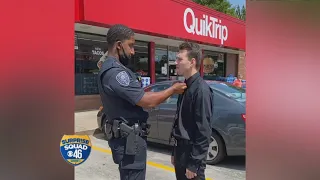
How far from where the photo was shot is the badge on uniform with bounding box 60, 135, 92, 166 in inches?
87.0

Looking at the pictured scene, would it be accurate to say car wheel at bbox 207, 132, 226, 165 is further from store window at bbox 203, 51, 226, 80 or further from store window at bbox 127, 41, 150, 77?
store window at bbox 203, 51, 226, 80

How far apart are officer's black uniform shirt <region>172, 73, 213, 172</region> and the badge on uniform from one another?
29.0 inches

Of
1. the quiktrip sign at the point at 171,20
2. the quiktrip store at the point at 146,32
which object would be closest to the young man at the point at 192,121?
the quiktrip store at the point at 146,32

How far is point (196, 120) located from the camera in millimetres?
2398

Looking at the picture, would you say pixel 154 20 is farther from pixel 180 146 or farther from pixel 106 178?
pixel 180 146

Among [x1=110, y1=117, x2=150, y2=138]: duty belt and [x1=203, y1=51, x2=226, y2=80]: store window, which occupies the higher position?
[x1=203, y1=51, x2=226, y2=80]: store window

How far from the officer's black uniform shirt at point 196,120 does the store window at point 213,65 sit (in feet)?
51.8

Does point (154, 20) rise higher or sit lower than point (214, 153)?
higher

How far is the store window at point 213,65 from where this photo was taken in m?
18.4

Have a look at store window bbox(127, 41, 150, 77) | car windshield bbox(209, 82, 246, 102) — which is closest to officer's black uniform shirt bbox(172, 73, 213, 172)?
car windshield bbox(209, 82, 246, 102)

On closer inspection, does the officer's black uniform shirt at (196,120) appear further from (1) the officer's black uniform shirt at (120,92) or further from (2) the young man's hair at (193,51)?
(1) the officer's black uniform shirt at (120,92)
